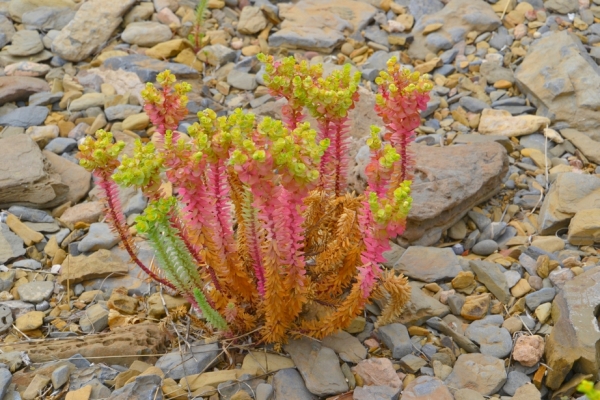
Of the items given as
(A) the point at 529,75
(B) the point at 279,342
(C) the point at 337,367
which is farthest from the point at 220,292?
(A) the point at 529,75

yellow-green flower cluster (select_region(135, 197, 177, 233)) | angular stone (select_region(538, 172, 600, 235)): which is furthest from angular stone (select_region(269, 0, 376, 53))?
yellow-green flower cluster (select_region(135, 197, 177, 233))

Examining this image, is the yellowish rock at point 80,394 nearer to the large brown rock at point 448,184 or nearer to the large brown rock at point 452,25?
the large brown rock at point 448,184

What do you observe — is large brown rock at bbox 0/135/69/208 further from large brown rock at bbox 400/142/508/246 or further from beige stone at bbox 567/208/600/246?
beige stone at bbox 567/208/600/246

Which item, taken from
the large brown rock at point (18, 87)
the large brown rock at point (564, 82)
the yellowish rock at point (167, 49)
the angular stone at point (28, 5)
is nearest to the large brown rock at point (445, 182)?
the large brown rock at point (564, 82)

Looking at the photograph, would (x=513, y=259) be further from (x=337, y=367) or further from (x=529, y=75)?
(x=529, y=75)

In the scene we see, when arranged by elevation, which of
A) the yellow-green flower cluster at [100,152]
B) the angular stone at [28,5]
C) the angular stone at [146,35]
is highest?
the yellow-green flower cluster at [100,152]

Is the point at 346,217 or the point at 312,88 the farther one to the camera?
the point at 346,217

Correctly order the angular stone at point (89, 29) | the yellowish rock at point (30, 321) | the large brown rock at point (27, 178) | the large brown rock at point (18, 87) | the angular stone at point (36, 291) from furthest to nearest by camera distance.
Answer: the angular stone at point (89, 29)
the large brown rock at point (18, 87)
the large brown rock at point (27, 178)
the angular stone at point (36, 291)
the yellowish rock at point (30, 321)
